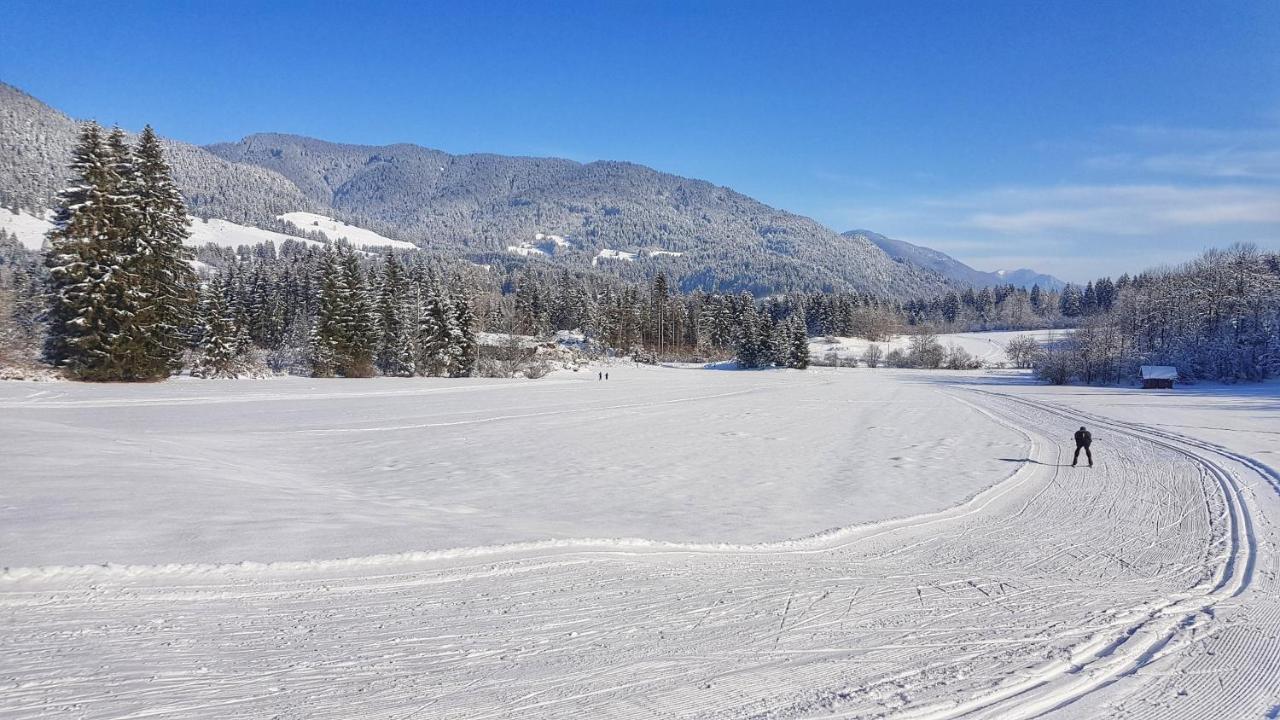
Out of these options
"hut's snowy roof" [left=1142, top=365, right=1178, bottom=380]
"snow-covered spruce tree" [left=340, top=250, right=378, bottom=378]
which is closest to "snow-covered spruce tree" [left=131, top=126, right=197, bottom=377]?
"snow-covered spruce tree" [left=340, top=250, right=378, bottom=378]

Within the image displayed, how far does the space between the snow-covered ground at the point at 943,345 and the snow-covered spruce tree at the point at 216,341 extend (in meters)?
79.8

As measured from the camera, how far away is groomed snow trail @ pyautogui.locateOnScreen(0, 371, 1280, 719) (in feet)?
14.9

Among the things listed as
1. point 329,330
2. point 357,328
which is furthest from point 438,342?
point 329,330

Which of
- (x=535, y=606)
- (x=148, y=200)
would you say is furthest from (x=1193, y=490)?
(x=148, y=200)

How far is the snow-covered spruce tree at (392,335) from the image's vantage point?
5419cm

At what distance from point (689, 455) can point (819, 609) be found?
40.0 feet

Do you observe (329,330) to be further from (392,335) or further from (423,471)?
(423,471)

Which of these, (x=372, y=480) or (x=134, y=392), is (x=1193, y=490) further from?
(x=134, y=392)

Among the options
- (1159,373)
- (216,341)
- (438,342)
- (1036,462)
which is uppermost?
(438,342)

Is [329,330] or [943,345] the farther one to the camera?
[943,345]

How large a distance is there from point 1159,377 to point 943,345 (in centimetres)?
5964

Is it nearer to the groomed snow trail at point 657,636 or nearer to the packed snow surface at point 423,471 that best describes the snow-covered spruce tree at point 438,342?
the packed snow surface at point 423,471

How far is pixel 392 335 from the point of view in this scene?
185ft

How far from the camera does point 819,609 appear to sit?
6734mm
